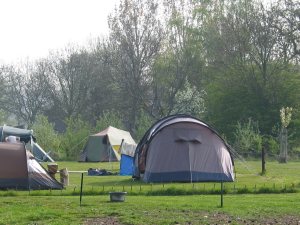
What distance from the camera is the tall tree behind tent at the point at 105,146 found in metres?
41.3

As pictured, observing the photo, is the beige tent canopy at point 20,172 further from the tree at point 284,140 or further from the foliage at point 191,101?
the foliage at point 191,101

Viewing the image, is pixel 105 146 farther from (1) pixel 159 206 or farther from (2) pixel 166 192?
(1) pixel 159 206

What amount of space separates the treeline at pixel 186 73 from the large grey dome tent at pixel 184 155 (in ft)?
58.8

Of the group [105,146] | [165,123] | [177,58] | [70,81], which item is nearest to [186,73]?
[177,58]

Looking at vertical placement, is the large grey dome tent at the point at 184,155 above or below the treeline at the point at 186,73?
below

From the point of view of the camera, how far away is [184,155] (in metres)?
24.5

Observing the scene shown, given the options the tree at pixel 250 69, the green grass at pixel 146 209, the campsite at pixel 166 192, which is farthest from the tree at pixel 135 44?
the green grass at pixel 146 209

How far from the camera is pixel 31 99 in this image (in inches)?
2835

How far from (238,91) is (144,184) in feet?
96.2

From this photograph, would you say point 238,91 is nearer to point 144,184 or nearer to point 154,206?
point 144,184

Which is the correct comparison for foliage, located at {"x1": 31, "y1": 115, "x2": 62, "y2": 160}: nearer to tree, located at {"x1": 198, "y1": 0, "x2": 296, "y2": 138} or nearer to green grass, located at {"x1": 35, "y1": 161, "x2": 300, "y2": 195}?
tree, located at {"x1": 198, "y1": 0, "x2": 296, "y2": 138}

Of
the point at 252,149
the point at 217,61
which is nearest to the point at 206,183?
the point at 252,149

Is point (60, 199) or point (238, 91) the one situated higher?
point (238, 91)

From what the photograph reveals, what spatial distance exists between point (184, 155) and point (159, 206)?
8.47m
